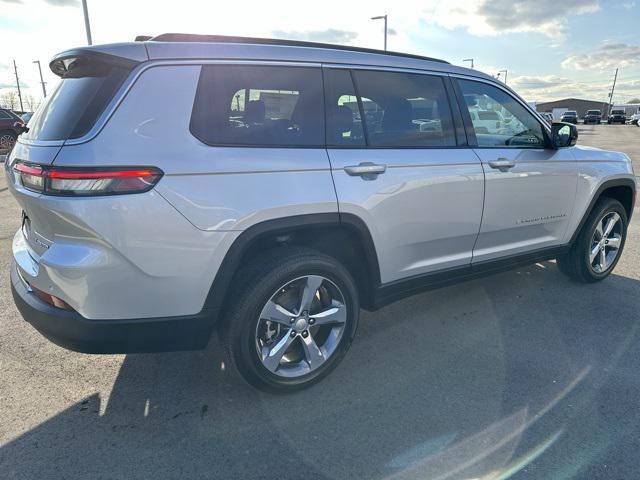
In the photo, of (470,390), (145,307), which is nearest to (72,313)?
(145,307)

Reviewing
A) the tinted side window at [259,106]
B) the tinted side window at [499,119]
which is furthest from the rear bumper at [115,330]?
the tinted side window at [499,119]

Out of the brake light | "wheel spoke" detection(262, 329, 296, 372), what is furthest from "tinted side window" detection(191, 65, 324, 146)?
"wheel spoke" detection(262, 329, 296, 372)

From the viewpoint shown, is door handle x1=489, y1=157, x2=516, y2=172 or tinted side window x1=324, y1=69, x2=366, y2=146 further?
door handle x1=489, y1=157, x2=516, y2=172

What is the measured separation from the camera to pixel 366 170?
2.65 metres

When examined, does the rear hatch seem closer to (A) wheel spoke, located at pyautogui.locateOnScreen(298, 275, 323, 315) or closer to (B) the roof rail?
(B) the roof rail

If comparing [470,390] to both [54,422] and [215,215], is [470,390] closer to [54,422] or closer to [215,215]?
[215,215]

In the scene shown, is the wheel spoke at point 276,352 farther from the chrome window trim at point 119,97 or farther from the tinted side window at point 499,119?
the tinted side window at point 499,119

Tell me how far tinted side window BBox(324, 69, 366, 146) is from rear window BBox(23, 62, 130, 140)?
1088 mm

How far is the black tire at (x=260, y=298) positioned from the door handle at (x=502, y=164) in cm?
142

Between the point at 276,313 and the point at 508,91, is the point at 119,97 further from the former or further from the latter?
the point at 508,91

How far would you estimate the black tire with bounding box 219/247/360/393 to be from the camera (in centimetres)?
241

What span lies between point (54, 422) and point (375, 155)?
2.27 metres

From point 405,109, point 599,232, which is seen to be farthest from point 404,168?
point 599,232

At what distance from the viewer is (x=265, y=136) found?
243 centimetres
